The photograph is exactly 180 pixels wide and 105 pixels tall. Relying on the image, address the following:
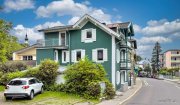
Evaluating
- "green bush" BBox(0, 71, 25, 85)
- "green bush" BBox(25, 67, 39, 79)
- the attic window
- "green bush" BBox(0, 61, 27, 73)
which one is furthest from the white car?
the attic window

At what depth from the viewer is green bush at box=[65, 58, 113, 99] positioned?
1089 inches

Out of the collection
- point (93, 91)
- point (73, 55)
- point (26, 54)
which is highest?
point (26, 54)

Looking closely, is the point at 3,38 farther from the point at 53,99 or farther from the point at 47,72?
the point at 53,99

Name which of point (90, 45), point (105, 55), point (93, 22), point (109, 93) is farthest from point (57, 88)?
point (93, 22)

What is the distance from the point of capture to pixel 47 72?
1176 inches

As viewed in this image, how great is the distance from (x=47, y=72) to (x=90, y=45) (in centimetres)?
1023

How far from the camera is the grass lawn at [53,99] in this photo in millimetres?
23366

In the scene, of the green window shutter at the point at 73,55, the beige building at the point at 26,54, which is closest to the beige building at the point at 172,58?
the beige building at the point at 26,54

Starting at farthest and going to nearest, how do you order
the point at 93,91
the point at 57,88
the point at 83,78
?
the point at 57,88 → the point at 83,78 → the point at 93,91

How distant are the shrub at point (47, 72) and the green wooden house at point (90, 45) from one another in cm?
585

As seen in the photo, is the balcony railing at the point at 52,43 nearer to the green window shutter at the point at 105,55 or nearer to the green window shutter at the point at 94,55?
the green window shutter at the point at 94,55

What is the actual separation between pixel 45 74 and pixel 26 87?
19.9ft

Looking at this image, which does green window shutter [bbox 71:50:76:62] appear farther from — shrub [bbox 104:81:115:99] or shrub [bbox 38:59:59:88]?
shrub [bbox 104:81:115:99]

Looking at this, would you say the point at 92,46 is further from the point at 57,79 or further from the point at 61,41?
the point at 57,79
